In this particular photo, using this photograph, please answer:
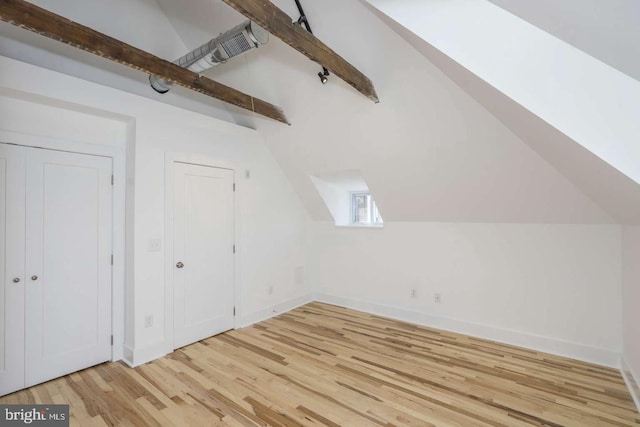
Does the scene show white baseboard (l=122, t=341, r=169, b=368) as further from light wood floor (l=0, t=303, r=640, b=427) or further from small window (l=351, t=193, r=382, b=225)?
small window (l=351, t=193, r=382, b=225)

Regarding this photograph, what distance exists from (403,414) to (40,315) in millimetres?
3092

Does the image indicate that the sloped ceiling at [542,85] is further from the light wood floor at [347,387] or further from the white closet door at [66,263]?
the white closet door at [66,263]

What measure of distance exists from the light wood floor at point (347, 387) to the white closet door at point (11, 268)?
0.75ft

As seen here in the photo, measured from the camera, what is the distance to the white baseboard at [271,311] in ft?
12.5

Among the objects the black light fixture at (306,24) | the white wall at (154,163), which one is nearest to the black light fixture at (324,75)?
the black light fixture at (306,24)

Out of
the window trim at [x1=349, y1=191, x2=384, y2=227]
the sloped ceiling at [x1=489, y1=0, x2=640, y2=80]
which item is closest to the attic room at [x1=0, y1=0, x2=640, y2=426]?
the sloped ceiling at [x1=489, y1=0, x2=640, y2=80]

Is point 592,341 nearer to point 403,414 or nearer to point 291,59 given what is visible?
point 403,414

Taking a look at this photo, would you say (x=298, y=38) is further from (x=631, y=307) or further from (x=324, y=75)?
(x=631, y=307)

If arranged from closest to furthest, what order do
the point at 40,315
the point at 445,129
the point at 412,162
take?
the point at 40,315
the point at 445,129
the point at 412,162

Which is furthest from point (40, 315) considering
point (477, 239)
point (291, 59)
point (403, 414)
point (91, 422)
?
point (477, 239)

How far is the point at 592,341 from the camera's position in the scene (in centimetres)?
287

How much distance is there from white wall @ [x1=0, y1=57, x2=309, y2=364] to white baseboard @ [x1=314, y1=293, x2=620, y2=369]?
138cm

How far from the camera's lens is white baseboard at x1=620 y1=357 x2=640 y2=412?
222 cm
